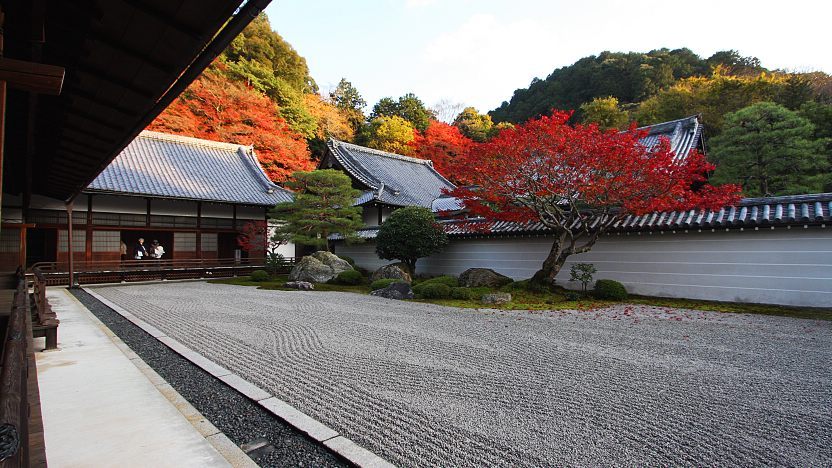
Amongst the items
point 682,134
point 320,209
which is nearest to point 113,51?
point 320,209

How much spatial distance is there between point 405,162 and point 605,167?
17.8 m

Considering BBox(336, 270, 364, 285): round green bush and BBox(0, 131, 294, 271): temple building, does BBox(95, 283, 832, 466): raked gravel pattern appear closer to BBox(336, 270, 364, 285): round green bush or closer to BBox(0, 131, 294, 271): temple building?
BBox(336, 270, 364, 285): round green bush

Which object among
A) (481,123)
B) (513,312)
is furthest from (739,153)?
(481,123)

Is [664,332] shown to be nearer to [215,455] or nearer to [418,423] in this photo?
[418,423]

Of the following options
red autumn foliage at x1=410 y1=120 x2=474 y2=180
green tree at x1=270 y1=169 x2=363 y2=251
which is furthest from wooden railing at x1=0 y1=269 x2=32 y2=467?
red autumn foliage at x1=410 y1=120 x2=474 y2=180

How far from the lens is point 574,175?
10.7m

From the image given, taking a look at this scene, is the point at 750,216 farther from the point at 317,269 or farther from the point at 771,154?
the point at 317,269

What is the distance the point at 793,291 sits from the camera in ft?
31.8

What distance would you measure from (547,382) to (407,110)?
41296mm

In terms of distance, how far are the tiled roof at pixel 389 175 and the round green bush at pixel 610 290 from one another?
11.2 meters

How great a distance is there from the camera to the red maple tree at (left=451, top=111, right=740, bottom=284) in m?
10.1

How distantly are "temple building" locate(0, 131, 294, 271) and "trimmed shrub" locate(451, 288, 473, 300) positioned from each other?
38.6 ft

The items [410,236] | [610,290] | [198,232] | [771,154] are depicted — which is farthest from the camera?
[198,232]

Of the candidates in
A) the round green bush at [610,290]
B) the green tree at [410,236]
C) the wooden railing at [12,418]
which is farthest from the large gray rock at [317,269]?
the wooden railing at [12,418]
